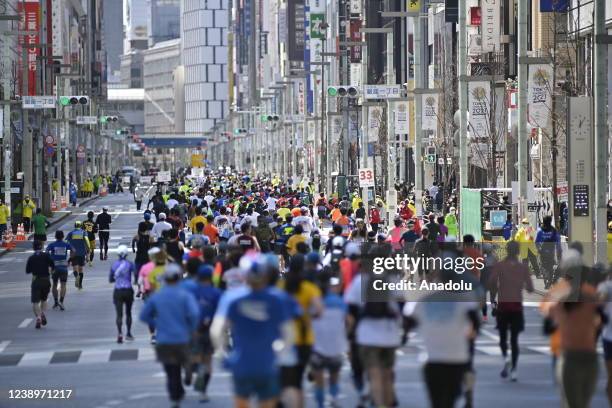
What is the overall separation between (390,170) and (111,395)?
43.2 m

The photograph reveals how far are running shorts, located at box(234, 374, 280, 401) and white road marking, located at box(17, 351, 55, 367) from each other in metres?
10.4

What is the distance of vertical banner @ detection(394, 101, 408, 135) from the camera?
6034 centimetres

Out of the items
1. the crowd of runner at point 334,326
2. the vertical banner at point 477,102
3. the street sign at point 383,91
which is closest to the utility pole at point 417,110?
the street sign at point 383,91

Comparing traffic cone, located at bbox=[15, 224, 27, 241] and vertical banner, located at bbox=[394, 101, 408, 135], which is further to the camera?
traffic cone, located at bbox=[15, 224, 27, 241]

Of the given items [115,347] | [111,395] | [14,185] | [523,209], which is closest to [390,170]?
[14,185]

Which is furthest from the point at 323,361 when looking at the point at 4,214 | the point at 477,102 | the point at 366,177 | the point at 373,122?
the point at 373,122

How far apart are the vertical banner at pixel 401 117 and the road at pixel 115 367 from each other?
2716 cm

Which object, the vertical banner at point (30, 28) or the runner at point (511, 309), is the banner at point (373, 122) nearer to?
the vertical banner at point (30, 28)

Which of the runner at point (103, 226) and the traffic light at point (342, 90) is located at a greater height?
the traffic light at point (342, 90)

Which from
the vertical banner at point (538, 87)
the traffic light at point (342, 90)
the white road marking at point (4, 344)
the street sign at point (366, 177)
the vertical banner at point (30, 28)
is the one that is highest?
the vertical banner at point (30, 28)

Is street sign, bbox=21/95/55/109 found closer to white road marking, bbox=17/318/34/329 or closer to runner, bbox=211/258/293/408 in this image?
white road marking, bbox=17/318/34/329

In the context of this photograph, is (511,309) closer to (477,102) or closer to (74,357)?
(74,357)

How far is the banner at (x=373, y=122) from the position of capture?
67.9 metres

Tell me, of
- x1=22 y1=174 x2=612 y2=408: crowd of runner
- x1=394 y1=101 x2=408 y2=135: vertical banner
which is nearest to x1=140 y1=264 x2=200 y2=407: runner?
x1=22 y1=174 x2=612 y2=408: crowd of runner
